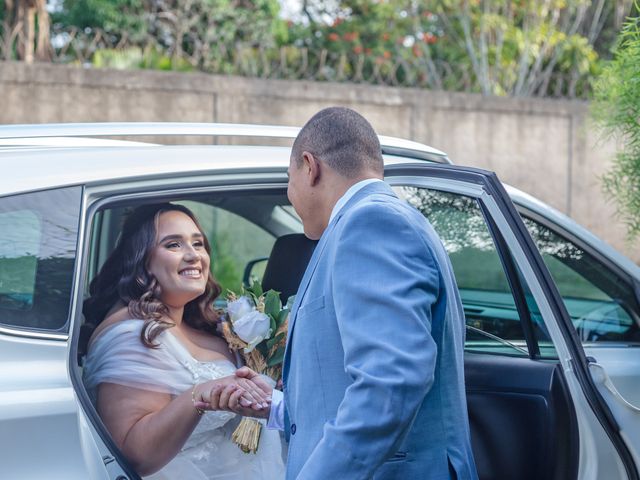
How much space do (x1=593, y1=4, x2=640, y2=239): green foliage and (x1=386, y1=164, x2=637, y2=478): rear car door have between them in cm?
112

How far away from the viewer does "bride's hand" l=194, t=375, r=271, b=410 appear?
8.06 ft

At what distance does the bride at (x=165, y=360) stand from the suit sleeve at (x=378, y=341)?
0.75m

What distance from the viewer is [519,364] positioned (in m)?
2.85

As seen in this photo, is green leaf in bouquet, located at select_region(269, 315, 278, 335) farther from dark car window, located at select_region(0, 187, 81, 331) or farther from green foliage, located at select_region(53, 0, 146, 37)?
green foliage, located at select_region(53, 0, 146, 37)

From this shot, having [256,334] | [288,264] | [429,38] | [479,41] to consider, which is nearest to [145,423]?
[256,334]

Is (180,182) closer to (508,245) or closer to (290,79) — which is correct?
(508,245)

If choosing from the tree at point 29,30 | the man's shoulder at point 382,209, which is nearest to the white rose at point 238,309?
the man's shoulder at point 382,209

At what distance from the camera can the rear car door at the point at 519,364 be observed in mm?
2719

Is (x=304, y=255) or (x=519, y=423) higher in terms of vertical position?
(x=304, y=255)

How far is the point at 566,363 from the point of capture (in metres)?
2.72

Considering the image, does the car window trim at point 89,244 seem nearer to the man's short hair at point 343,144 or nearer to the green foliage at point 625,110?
the man's short hair at point 343,144

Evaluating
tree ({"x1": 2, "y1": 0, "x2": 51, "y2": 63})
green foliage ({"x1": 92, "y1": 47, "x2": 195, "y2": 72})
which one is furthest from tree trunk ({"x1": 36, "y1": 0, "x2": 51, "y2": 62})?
green foliage ({"x1": 92, "y1": 47, "x2": 195, "y2": 72})

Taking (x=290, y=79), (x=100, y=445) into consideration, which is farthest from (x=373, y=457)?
(x=290, y=79)

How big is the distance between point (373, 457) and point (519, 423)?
4.08 feet
